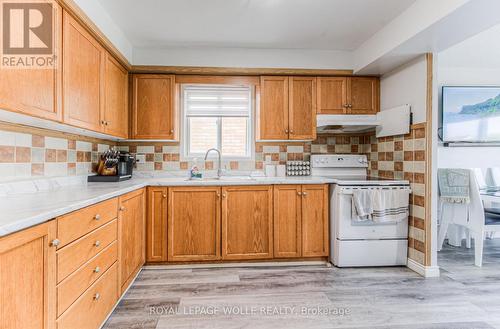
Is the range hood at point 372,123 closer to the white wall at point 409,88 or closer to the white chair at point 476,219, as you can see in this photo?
the white wall at point 409,88

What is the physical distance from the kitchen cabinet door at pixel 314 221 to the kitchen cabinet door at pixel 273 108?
753 mm

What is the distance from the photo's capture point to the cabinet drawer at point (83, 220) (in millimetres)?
1273

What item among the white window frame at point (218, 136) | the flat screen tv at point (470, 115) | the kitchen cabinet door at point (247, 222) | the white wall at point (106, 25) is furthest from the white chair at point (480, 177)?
the white wall at point (106, 25)

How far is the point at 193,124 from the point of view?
349cm

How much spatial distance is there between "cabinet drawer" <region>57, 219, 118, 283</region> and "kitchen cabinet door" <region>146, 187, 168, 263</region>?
2.72 feet

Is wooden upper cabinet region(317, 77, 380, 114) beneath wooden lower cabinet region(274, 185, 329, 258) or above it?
above

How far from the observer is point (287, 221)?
114 inches

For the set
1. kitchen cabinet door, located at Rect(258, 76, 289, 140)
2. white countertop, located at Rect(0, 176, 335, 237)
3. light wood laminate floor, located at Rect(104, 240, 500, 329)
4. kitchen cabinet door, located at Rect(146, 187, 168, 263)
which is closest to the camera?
white countertop, located at Rect(0, 176, 335, 237)

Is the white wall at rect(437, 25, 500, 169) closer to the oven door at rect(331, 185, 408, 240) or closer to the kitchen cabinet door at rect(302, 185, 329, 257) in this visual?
the oven door at rect(331, 185, 408, 240)

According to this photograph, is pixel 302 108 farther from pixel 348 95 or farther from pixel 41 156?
pixel 41 156

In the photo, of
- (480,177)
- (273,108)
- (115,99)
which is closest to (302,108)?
(273,108)

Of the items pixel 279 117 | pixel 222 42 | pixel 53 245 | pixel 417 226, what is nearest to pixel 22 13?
pixel 53 245
